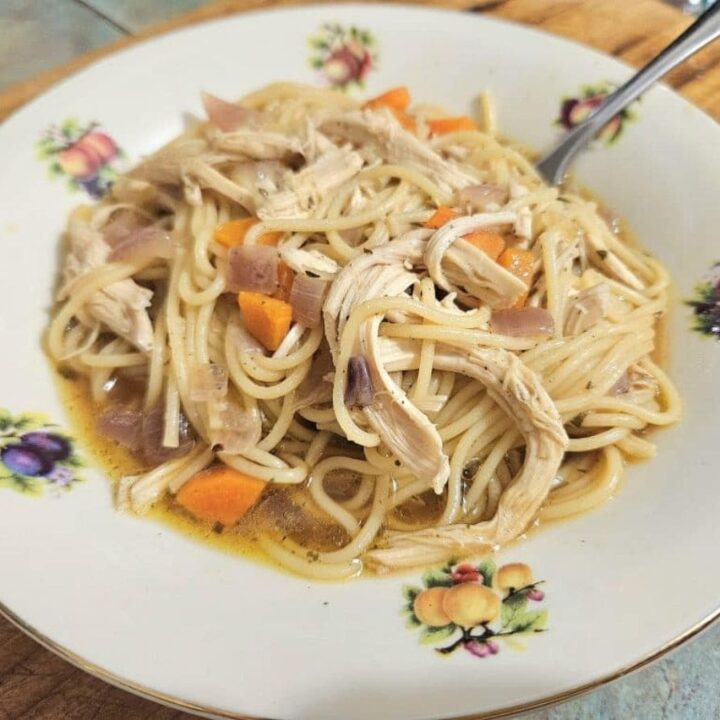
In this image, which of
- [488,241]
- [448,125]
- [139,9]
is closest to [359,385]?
[488,241]

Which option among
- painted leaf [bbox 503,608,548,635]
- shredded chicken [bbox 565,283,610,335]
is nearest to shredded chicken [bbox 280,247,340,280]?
shredded chicken [bbox 565,283,610,335]

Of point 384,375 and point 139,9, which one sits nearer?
point 384,375

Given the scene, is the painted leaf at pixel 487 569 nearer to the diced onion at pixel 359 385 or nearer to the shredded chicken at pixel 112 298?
the diced onion at pixel 359 385

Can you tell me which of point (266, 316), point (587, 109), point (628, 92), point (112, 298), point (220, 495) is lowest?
point (220, 495)

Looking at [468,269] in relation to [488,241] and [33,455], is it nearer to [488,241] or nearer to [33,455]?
[488,241]

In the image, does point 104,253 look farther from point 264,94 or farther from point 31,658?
point 31,658

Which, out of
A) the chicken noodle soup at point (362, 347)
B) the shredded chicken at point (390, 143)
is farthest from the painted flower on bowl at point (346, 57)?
the chicken noodle soup at point (362, 347)
